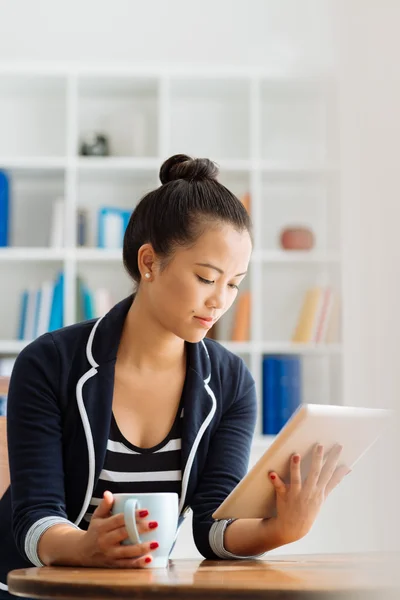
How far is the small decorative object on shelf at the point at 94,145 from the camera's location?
11.8 feet

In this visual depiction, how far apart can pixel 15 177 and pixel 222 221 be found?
8.75 ft

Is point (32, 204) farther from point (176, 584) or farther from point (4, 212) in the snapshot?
point (176, 584)

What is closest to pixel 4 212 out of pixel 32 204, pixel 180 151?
pixel 32 204

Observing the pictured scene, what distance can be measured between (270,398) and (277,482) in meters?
2.54

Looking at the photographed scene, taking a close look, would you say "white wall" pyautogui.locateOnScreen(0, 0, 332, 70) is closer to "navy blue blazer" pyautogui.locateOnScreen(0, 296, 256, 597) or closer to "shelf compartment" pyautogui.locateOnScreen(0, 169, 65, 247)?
"shelf compartment" pyautogui.locateOnScreen(0, 169, 65, 247)

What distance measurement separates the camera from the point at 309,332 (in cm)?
358

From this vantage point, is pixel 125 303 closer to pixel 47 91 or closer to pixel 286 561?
pixel 286 561

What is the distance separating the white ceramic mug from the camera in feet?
2.78

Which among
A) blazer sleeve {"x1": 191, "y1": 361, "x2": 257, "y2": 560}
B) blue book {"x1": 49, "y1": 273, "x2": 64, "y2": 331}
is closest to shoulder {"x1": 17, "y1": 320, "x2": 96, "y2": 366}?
blazer sleeve {"x1": 191, "y1": 361, "x2": 257, "y2": 560}

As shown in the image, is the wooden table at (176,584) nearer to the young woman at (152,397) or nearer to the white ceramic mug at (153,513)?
the white ceramic mug at (153,513)

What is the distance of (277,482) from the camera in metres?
0.95

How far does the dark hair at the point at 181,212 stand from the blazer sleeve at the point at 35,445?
20cm

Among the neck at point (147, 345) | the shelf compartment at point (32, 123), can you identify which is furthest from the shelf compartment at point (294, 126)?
the neck at point (147, 345)

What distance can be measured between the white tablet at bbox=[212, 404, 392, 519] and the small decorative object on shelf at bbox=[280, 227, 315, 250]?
2668 mm
